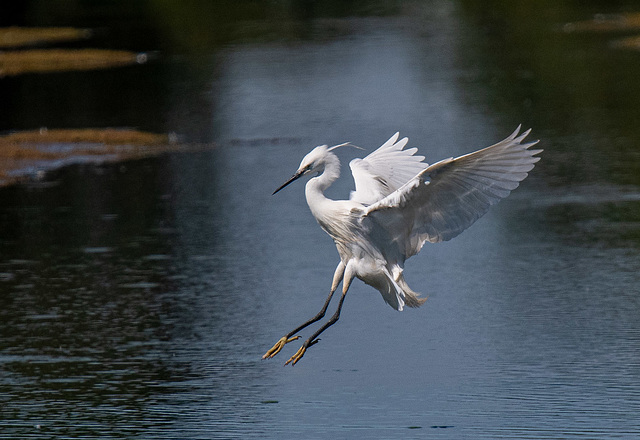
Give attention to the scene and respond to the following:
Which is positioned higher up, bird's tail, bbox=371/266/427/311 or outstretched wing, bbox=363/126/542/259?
outstretched wing, bbox=363/126/542/259

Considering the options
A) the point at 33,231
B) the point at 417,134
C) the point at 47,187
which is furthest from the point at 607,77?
the point at 33,231

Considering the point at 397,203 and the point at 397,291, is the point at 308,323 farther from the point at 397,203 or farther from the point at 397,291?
the point at 397,203

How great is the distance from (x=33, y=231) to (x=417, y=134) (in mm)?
5801

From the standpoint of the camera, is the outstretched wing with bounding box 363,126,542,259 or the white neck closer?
the outstretched wing with bounding box 363,126,542,259

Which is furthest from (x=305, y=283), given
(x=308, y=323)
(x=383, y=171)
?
(x=308, y=323)

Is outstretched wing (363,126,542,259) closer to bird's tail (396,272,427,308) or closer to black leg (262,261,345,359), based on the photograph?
bird's tail (396,272,427,308)

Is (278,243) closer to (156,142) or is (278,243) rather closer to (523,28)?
(156,142)

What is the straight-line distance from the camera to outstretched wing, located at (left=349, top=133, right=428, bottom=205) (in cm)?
726

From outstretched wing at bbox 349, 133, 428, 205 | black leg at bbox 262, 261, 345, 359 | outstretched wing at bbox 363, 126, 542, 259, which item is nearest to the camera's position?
outstretched wing at bbox 363, 126, 542, 259

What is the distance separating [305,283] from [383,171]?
2387mm

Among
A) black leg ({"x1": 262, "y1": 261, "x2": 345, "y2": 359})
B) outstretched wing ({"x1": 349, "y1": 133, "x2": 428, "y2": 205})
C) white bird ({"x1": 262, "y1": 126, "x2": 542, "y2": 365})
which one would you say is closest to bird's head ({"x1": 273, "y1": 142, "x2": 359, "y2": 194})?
white bird ({"x1": 262, "y1": 126, "x2": 542, "y2": 365})

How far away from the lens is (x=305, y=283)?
962 centimetres

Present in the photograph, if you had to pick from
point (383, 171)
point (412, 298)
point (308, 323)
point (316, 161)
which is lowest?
point (308, 323)

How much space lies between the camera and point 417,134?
15.8 metres
